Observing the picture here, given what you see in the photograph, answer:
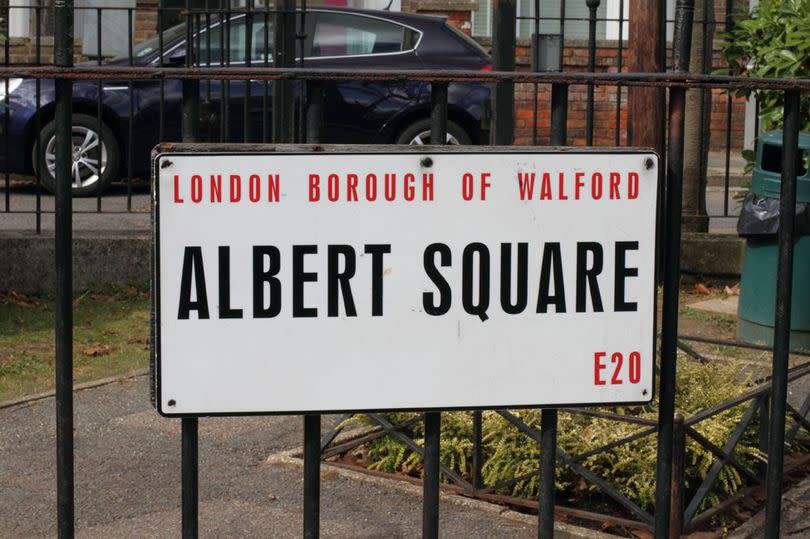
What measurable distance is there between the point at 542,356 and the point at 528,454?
184 cm

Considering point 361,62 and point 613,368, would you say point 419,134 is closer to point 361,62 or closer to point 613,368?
point 361,62

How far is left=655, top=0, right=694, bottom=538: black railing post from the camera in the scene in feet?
8.96

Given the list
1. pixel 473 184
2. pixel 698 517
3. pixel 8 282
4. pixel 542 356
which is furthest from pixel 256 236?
pixel 8 282

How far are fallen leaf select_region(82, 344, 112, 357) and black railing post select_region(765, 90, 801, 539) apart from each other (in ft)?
14.4

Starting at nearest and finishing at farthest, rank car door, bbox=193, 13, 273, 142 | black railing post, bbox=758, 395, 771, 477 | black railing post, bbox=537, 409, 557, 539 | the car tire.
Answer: black railing post, bbox=537, 409, 557, 539 → black railing post, bbox=758, 395, 771, 477 → car door, bbox=193, 13, 273, 142 → the car tire

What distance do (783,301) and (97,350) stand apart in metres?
4.51

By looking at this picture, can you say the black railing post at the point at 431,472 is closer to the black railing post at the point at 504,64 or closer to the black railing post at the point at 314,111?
the black railing post at the point at 314,111

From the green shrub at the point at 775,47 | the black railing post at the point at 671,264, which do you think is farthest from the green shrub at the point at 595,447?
the green shrub at the point at 775,47

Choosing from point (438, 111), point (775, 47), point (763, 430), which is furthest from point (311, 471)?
point (775, 47)

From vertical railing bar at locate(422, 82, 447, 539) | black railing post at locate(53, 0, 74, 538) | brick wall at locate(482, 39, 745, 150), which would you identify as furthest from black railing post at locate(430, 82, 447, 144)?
brick wall at locate(482, 39, 745, 150)

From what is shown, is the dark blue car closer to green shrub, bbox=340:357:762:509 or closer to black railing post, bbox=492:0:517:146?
green shrub, bbox=340:357:762:509

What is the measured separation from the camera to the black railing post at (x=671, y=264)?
8.96 ft

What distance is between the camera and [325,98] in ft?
36.1

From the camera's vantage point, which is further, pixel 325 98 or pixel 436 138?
pixel 325 98
